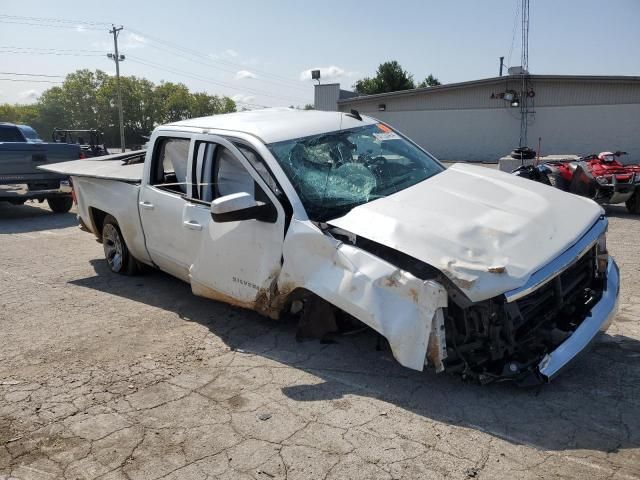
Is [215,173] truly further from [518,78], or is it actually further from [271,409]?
[518,78]

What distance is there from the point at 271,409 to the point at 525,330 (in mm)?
1667

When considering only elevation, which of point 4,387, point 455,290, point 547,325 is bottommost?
point 4,387

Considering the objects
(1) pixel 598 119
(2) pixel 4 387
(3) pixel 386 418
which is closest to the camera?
(3) pixel 386 418

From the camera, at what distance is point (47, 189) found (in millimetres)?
10977

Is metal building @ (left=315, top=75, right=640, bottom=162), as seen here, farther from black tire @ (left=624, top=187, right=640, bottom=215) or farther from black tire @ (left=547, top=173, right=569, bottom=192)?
black tire @ (left=547, top=173, right=569, bottom=192)

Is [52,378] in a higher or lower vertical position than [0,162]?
lower

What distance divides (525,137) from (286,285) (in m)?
28.3

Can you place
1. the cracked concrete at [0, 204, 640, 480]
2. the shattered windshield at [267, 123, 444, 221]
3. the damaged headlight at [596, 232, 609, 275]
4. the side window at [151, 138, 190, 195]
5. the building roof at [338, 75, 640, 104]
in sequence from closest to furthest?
1. the cracked concrete at [0, 204, 640, 480]
2. the damaged headlight at [596, 232, 609, 275]
3. the shattered windshield at [267, 123, 444, 221]
4. the side window at [151, 138, 190, 195]
5. the building roof at [338, 75, 640, 104]

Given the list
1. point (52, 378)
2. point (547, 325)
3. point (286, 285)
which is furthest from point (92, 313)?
point (547, 325)

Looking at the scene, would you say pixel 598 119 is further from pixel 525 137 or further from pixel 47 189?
pixel 47 189

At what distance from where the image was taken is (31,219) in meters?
11.2

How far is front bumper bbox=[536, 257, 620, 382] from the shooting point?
3.13 m

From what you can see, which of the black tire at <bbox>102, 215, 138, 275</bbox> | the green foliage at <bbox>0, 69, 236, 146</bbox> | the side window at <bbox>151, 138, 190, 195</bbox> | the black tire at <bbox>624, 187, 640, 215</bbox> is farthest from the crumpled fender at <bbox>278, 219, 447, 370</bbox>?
the green foliage at <bbox>0, 69, 236, 146</bbox>

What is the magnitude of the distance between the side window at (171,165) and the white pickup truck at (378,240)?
16mm
